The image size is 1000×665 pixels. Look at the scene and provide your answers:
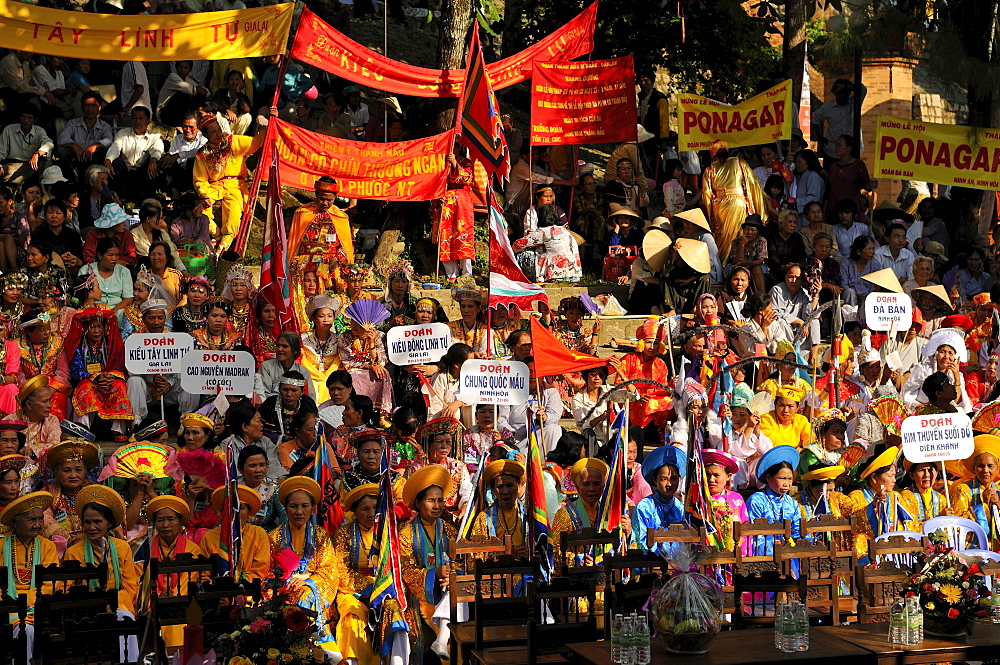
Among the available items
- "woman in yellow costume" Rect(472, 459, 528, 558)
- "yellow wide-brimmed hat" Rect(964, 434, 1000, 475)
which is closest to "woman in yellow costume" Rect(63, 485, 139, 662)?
"woman in yellow costume" Rect(472, 459, 528, 558)

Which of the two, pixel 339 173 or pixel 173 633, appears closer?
pixel 173 633

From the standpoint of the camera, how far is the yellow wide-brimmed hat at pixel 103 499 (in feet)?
29.9

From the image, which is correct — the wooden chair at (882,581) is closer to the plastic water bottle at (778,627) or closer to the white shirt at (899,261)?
the plastic water bottle at (778,627)

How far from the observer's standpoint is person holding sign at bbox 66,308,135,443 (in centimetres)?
1116

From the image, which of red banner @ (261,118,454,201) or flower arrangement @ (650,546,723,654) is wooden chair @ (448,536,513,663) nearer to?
flower arrangement @ (650,546,723,654)

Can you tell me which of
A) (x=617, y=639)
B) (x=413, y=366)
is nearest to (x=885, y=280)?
(x=413, y=366)

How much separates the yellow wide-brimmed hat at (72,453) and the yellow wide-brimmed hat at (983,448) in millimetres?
6594

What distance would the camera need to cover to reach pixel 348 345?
467 inches

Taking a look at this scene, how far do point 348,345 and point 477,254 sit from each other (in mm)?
5061

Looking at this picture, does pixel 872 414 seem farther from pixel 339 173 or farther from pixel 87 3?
pixel 87 3

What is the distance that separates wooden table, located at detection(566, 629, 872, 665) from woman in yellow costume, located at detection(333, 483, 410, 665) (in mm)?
1746

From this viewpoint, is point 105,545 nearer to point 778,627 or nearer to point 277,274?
point 277,274

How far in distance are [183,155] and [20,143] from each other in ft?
5.77

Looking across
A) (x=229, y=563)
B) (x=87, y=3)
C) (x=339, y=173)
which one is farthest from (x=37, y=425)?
(x=87, y=3)
